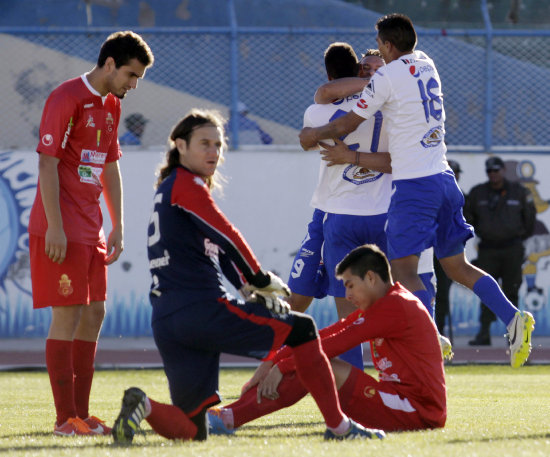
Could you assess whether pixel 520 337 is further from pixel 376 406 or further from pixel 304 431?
pixel 304 431

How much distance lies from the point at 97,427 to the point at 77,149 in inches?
60.5

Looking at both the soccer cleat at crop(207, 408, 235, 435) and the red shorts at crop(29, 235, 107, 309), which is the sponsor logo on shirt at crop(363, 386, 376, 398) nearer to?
the soccer cleat at crop(207, 408, 235, 435)

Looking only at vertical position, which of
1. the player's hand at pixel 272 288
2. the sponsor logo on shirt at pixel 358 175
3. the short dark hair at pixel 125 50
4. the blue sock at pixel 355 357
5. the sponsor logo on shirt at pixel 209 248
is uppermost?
the short dark hair at pixel 125 50

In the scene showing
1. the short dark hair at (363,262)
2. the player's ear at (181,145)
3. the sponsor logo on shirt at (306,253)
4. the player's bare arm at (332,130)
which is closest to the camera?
the player's ear at (181,145)

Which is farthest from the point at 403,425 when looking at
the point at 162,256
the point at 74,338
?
the point at 74,338

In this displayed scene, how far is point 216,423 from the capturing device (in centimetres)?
557

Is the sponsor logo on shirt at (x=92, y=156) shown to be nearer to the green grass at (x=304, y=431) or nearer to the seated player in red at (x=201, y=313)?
the seated player in red at (x=201, y=313)

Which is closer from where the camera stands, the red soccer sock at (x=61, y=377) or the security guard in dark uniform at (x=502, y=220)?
the red soccer sock at (x=61, y=377)

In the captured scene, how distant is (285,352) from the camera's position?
556 centimetres

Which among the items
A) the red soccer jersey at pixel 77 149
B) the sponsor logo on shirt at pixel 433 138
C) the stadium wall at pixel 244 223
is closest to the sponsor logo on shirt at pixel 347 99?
the sponsor logo on shirt at pixel 433 138

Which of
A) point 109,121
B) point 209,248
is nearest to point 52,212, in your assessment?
point 109,121

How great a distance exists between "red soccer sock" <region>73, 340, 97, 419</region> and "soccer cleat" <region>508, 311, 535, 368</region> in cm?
247

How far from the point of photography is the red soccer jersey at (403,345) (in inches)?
207

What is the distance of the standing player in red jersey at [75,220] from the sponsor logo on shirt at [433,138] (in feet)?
5.72
